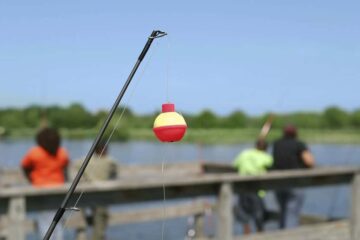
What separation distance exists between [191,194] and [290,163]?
2348mm

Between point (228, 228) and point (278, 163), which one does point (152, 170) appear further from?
point (228, 228)

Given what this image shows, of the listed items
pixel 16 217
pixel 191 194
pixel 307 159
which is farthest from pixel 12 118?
pixel 16 217

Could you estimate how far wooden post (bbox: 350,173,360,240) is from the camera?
18.1 ft

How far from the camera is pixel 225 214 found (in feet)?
15.3

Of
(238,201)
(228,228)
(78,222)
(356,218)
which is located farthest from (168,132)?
(238,201)

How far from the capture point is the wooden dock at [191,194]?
3.93 metres

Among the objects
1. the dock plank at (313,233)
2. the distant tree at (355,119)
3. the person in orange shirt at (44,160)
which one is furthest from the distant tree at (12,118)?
the dock plank at (313,233)

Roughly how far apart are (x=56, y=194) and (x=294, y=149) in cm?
340

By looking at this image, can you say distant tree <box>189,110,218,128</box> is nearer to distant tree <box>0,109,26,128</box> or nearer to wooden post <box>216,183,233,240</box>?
wooden post <box>216,183,233,240</box>

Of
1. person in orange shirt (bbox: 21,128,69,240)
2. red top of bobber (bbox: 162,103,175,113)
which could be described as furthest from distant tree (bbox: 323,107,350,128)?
red top of bobber (bbox: 162,103,175,113)

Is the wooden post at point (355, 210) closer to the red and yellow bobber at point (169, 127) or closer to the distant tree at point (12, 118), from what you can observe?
the red and yellow bobber at point (169, 127)

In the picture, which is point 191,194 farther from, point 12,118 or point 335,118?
point 12,118

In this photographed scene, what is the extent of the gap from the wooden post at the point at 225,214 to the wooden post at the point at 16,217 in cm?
148

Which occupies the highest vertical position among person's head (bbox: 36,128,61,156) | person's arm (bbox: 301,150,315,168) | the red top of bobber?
the red top of bobber
